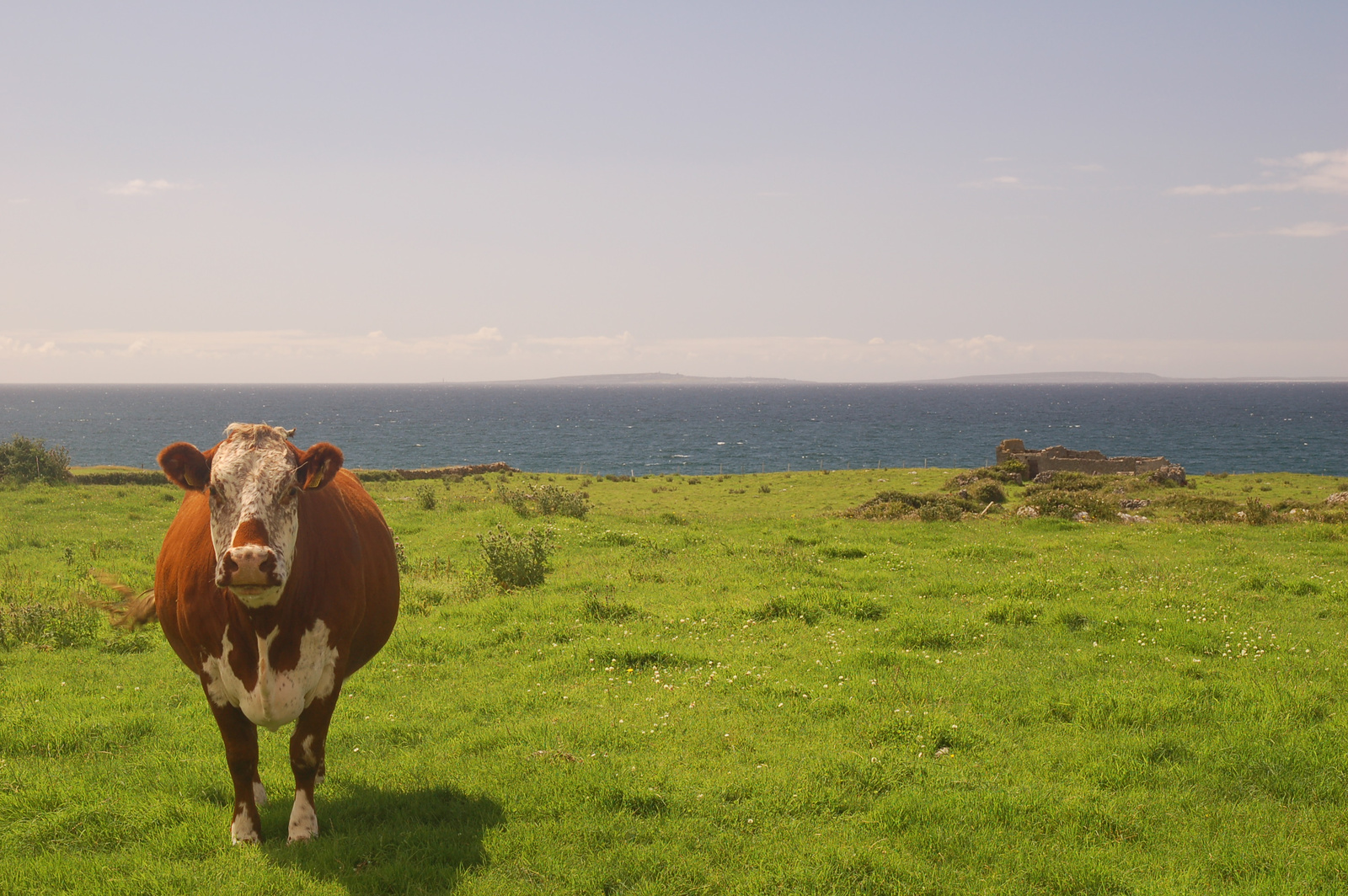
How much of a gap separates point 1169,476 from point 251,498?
2021 inches

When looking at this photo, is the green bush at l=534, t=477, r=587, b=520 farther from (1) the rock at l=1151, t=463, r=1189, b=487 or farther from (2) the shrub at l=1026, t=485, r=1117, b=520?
(1) the rock at l=1151, t=463, r=1189, b=487

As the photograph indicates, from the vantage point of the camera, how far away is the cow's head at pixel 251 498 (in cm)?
514

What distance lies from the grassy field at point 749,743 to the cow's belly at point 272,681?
126 centimetres

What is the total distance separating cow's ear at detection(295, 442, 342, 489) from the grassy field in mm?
3058

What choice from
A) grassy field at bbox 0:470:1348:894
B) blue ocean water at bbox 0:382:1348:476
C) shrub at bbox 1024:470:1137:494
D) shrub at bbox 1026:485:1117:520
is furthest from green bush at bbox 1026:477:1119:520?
blue ocean water at bbox 0:382:1348:476

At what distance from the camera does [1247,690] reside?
945cm

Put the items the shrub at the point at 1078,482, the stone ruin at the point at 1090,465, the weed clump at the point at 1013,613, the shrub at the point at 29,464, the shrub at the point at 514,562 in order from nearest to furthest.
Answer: the weed clump at the point at 1013,613, the shrub at the point at 514,562, the shrub at the point at 29,464, the shrub at the point at 1078,482, the stone ruin at the point at 1090,465

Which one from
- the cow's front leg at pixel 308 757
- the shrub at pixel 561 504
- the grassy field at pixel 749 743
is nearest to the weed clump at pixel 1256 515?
the grassy field at pixel 749 743

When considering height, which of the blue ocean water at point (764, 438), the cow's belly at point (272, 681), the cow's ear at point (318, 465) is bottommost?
the blue ocean water at point (764, 438)

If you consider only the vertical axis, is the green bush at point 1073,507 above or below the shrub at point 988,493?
above

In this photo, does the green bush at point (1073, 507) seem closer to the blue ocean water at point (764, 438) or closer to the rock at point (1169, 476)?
the rock at point (1169, 476)

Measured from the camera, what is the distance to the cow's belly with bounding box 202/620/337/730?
5945 mm

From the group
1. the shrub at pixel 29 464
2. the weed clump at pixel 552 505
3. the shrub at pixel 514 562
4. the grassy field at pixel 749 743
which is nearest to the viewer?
the grassy field at pixel 749 743

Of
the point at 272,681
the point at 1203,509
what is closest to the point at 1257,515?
the point at 1203,509
